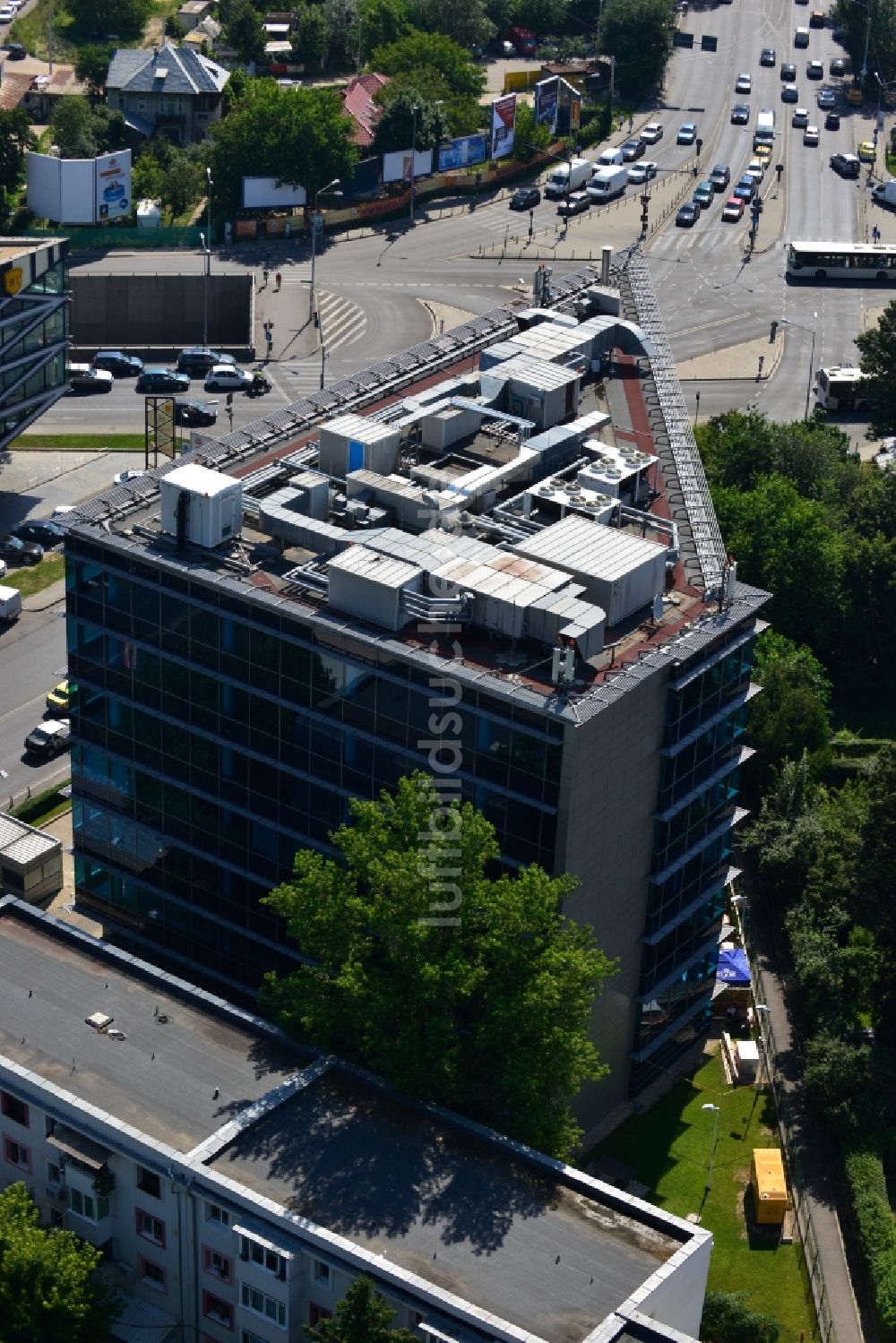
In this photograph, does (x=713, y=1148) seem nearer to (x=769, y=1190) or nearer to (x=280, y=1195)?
(x=769, y=1190)

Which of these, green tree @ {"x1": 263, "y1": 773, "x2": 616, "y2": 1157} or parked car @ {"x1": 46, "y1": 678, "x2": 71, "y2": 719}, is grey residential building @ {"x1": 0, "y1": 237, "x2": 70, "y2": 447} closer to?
parked car @ {"x1": 46, "y1": 678, "x2": 71, "y2": 719}

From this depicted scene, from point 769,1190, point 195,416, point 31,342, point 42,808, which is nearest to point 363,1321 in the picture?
point 769,1190

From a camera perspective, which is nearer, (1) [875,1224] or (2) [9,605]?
(1) [875,1224]

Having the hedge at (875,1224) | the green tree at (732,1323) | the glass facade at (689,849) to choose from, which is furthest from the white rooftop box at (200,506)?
the hedge at (875,1224)

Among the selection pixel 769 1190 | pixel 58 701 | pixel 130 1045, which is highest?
pixel 130 1045

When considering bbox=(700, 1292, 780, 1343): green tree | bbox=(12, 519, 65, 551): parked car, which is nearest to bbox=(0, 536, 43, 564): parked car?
bbox=(12, 519, 65, 551): parked car

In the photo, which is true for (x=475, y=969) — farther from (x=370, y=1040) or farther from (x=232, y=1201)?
(x=232, y=1201)
